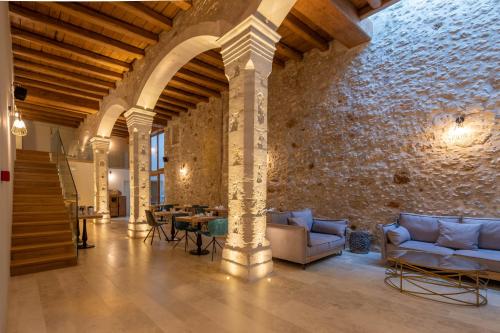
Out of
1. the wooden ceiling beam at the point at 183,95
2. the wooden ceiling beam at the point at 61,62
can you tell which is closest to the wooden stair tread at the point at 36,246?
the wooden ceiling beam at the point at 61,62

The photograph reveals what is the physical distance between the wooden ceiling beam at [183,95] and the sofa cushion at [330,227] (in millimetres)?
5510

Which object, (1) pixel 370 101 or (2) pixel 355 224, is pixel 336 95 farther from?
(2) pixel 355 224

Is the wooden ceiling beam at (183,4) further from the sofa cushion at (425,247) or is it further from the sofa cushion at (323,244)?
the sofa cushion at (425,247)

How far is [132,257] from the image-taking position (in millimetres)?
4516

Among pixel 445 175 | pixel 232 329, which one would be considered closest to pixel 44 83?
pixel 232 329

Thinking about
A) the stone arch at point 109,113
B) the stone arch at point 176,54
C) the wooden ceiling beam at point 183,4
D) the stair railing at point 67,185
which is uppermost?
the wooden ceiling beam at point 183,4

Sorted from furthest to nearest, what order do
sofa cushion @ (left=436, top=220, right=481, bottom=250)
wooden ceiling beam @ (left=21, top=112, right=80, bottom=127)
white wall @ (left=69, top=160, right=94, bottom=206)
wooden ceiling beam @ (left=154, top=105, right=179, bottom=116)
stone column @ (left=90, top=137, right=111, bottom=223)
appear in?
1. white wall @ (left=69, top=160, right=94, bottom=206)
2. wooden ceiling beam @ (left=21, top=112, right=80, bottom=127)
3. wooden ceiling beam @ (left=154, top=105, right=179, bottom=116)
4. stone column @ (left=90, top=137, right=111, bottom=223)
5. sofa cushion @ (left=436, top=220, right=481, bottom=250)

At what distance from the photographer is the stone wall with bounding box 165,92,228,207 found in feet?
27.3

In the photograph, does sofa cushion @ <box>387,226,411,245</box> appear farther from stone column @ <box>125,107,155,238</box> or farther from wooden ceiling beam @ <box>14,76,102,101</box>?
wooden ceiling beam @ <box>14,76,102,101</box>

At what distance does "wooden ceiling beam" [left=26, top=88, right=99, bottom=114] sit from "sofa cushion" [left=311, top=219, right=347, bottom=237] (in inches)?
315

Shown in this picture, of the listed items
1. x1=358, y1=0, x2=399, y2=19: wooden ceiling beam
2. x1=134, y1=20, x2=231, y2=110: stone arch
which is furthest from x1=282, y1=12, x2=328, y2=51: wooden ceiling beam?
x1=134, y1=20, x2=231, y2=110: stone arch

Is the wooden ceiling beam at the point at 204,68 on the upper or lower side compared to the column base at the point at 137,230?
upper

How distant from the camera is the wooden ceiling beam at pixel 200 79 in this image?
6672 millimetres

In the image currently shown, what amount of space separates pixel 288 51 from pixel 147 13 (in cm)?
288
